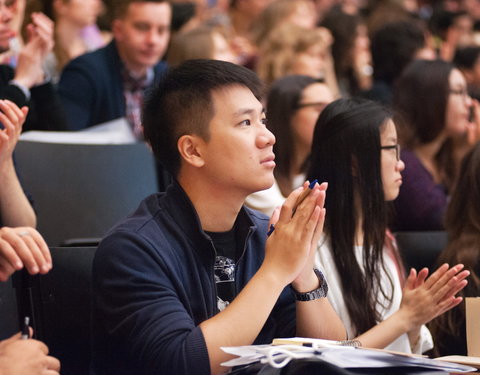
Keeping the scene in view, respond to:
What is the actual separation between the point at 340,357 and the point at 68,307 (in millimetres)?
873

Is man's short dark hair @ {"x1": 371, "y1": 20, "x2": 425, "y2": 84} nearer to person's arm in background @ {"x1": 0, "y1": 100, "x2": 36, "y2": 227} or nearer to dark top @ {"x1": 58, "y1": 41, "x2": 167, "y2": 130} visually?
dark top @ {"x1": 58, "y1": 41, "x2": 167, "y2": 130}

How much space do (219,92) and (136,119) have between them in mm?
2159

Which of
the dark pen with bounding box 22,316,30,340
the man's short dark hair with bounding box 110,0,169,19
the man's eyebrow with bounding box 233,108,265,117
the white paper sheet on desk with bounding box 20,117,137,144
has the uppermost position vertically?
the man's short dark hair with bounding box 110,0,169,19

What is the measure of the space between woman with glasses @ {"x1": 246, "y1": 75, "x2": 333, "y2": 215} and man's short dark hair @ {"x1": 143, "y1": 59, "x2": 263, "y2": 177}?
4.88 feet

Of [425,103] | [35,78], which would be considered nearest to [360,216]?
[35,78]

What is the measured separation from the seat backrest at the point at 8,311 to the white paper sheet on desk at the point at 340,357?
75 centimetres

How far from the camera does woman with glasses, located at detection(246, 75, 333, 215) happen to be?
3670 millimetres

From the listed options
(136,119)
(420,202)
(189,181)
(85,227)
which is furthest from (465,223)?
(136,119)

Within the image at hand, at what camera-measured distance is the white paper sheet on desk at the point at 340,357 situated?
164cm

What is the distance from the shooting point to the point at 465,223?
2828 millimetres

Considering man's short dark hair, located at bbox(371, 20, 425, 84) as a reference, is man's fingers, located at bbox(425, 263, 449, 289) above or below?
below

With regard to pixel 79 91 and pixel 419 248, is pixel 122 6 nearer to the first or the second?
pixel 79 91

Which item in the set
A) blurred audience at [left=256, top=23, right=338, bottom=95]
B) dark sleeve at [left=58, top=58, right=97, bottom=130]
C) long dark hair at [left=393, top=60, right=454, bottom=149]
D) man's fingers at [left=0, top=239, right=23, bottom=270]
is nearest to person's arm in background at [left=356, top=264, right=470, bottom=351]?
man's fingers at [left=0, top=239, right=23, bottom=270]

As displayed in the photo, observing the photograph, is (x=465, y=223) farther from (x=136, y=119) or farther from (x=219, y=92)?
(x=136, y=119)
